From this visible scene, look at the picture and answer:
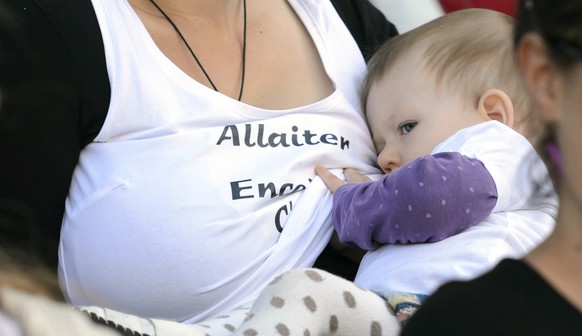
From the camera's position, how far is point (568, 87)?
101 cm

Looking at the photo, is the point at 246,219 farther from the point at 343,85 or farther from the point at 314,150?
the point at 343,85

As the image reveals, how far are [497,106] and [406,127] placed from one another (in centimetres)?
19

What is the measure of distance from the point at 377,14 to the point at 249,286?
890 mm

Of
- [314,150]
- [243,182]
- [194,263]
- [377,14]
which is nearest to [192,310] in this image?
[194,263]

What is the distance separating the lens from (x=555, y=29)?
39.8 inches

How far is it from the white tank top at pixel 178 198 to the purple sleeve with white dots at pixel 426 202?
0.15 m

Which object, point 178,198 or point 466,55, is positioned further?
point 466,55

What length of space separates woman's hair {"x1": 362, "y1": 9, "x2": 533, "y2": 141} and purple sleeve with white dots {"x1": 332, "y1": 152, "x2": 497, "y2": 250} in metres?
0.27

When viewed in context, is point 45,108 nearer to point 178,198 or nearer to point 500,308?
point 178,198

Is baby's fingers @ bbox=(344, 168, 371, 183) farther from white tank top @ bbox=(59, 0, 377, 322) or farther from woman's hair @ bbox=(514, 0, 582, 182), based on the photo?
woman's hair @ bbox=(514, 0, 582, 182)

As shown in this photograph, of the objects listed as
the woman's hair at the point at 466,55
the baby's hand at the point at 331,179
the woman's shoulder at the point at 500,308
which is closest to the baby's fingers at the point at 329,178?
the baby's hand at the point at 331,179

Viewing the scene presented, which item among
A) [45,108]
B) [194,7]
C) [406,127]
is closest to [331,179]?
[406,127]

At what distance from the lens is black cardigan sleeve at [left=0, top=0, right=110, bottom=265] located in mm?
1828

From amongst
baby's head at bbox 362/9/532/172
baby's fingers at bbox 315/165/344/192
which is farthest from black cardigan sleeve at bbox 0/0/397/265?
baby's head at bbox 362/9/532/172
